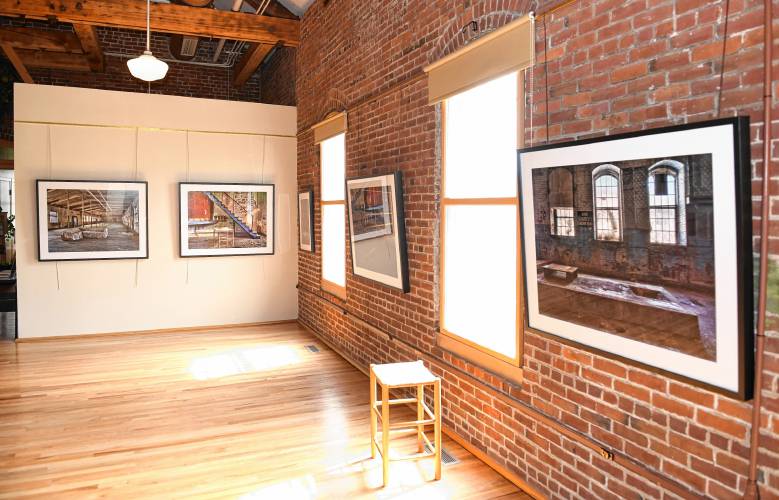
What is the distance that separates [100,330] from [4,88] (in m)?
5.39

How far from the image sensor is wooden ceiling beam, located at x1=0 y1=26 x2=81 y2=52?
26.5ft

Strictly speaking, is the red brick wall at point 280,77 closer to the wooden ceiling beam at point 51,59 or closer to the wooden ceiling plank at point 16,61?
the wooden ceiling beam at point 51,59

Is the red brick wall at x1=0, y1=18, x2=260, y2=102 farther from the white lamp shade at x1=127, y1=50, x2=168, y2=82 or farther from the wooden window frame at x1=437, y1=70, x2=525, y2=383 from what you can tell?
the wooden window frame at x1=437, y1=70, x2=525, y2=383

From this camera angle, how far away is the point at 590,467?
2.83m

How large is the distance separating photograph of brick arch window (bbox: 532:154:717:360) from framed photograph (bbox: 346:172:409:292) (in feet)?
6.12

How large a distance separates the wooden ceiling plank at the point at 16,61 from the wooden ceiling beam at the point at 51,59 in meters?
0.10

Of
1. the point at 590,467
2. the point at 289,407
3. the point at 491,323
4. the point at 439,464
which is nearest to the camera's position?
the point at 590,467

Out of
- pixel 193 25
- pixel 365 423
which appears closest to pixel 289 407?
pixel 365 423

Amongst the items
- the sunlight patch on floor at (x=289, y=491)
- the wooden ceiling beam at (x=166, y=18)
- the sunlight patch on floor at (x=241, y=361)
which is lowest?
the sunlight patch on floor at (x=289, y=491)

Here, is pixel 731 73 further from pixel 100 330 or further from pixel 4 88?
pixel 4 88

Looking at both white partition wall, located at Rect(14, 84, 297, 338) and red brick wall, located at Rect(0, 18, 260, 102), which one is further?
red brick wall, located at Rect(0, 18, 260, 102)

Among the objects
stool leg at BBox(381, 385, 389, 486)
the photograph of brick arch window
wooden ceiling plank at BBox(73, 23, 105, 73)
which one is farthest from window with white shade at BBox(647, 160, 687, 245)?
wooden ceiling plank at BBox(73, 23, 105, 73)

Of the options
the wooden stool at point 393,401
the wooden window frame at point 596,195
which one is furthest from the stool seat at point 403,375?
the wooden window frame at point 596,195

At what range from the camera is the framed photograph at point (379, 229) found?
15.5 feet
